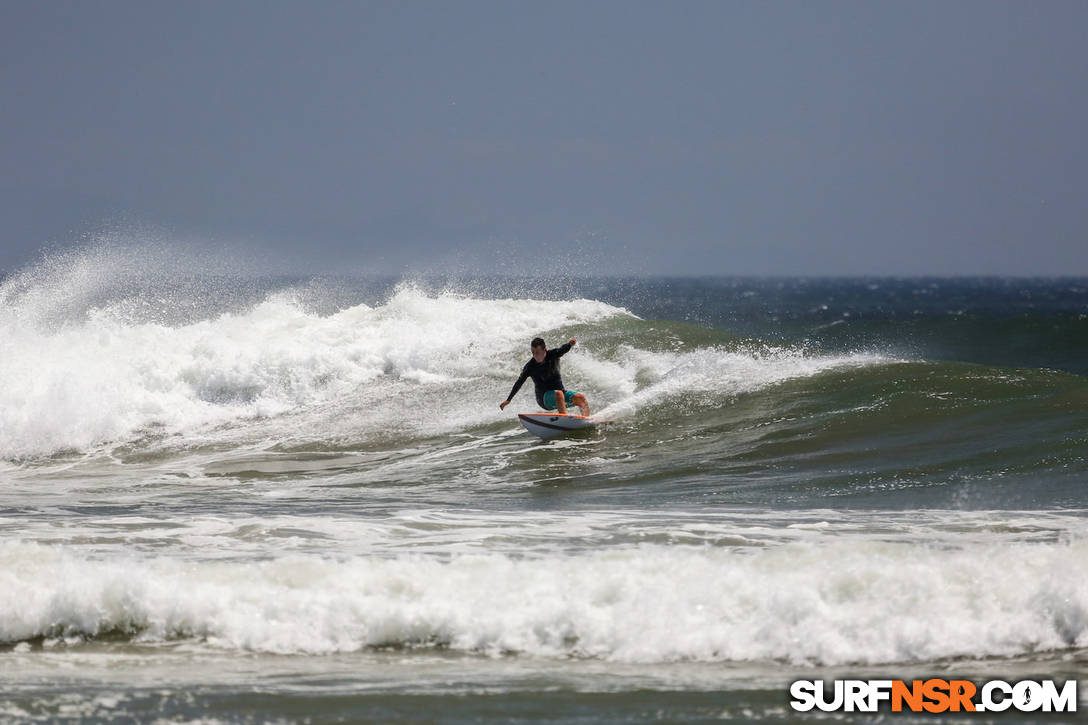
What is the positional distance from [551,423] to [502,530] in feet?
19.0

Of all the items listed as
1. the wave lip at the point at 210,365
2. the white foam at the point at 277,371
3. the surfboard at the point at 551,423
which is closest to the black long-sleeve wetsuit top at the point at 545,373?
the surfboard at the point at 551,423

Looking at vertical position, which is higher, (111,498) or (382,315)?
(382,315)

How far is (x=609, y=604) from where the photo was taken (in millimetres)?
6793

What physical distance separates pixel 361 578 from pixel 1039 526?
17.7 ft

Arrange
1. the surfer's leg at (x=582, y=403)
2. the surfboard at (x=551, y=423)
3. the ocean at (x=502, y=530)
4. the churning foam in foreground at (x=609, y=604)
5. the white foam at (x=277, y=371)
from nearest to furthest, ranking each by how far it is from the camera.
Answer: the ocean at (x=502, y=530) < the churning foam in foreground at (x=609, y=604) < the surfboard at (x=551, y=423) < the surfer's leg at (x=582, y=403) < the white foam at (x=277, y=371)

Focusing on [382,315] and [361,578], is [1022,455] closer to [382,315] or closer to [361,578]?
[361,578]

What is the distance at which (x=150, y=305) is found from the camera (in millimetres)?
25844

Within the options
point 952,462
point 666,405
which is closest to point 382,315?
point 666,405

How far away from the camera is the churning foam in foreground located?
627 centimetres

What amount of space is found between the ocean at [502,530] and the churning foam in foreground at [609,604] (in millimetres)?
23

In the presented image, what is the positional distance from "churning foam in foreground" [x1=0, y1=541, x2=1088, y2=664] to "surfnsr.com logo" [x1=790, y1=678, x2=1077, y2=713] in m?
0.47

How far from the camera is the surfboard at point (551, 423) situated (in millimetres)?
14914

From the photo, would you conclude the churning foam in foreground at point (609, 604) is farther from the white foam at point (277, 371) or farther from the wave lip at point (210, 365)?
the wave lip at point (210, 365)

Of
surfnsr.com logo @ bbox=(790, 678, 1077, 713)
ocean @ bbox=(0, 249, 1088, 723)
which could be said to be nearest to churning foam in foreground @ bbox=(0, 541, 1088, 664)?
ocean @ bbox=(0, 249, 1088, 723)
